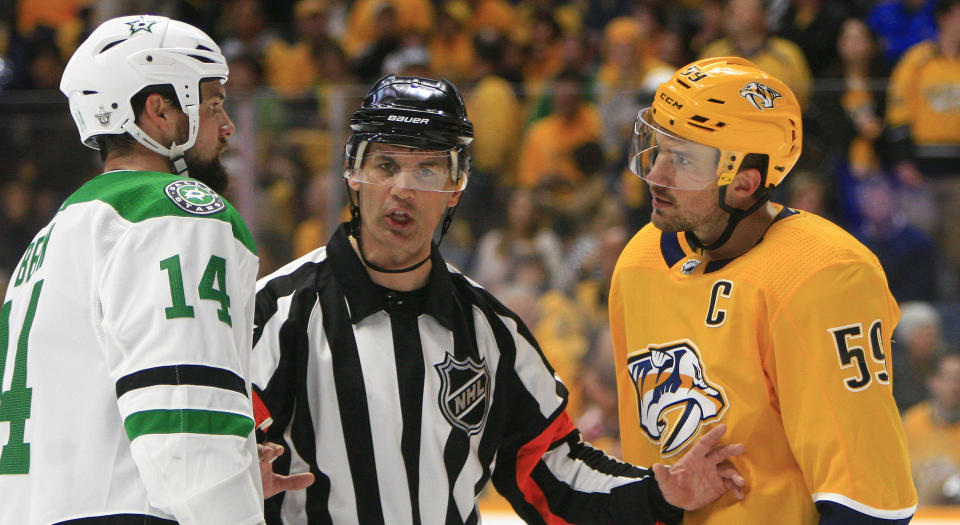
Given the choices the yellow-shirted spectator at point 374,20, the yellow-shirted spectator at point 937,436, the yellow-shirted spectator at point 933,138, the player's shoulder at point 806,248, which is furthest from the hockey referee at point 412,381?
the yellow-shirted spectator at point 374,20

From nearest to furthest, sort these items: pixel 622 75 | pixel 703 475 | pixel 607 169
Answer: pixel 703 475 → pixel 607 169 → pixel 622 75

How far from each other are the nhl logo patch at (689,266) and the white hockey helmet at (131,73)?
1.09 m

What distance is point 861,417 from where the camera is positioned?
7.83 feet

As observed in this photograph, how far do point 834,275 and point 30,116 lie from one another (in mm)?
4587

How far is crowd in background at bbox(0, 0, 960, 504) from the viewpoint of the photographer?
5.04m

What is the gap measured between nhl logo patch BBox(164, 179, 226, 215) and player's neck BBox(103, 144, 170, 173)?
17 centimetres

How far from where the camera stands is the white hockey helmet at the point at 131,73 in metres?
2.34

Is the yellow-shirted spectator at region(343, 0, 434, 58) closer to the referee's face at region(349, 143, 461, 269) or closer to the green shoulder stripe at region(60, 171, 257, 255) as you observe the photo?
the referee's face at region(349, 143, 461, 269)

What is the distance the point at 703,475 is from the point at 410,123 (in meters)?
1.03

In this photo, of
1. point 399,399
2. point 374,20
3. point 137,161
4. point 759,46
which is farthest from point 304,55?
point 137,161

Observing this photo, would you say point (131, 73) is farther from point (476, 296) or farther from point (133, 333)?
point (476, 296)

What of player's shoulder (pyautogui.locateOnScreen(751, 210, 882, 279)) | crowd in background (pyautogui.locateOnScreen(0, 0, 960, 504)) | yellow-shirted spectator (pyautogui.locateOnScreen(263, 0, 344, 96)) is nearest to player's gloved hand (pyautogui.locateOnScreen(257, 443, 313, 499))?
player's shoulder (pyautogui.locateOnScreen(751, 210, 882, 279))

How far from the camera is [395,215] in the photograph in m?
2.80

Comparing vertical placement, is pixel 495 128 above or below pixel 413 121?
below
